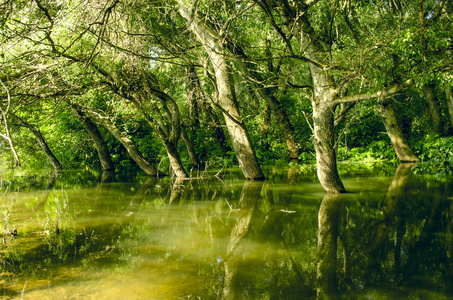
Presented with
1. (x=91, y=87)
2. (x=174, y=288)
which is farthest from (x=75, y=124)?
(x=174, y=288)

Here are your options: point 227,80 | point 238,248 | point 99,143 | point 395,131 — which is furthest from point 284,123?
point 238,248

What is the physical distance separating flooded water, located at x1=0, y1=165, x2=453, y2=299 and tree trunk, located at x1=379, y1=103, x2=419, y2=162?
748 centimetres

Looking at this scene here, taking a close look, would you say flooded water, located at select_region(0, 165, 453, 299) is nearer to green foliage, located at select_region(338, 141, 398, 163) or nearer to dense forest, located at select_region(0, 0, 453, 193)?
dense forest, located at select_region(0, 0, 453, 193)

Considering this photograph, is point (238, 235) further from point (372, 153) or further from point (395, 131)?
point (372, 153)

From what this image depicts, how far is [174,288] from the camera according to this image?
3725 millimetres

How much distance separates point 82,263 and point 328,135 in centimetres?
573

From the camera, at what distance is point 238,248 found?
4891 millimetres

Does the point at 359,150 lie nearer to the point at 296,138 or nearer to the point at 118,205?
the point at 296,138

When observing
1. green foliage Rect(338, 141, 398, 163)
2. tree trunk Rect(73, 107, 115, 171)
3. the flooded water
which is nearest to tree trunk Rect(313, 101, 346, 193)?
the flooded water

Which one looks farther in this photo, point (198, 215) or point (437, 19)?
point (198, 215)

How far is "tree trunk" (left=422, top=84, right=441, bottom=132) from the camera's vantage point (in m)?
15.8

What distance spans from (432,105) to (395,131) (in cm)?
235

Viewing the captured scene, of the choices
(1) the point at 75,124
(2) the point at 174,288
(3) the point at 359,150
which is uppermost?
(1) the point at 75,124

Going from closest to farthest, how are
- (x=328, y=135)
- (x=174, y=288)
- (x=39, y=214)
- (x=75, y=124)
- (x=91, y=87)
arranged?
1. (x=174, y=288)
2. (x=39, y=214)
3. (x=328, y=135)
4. (x=91, y=87)
5. (x=75, y=124)
